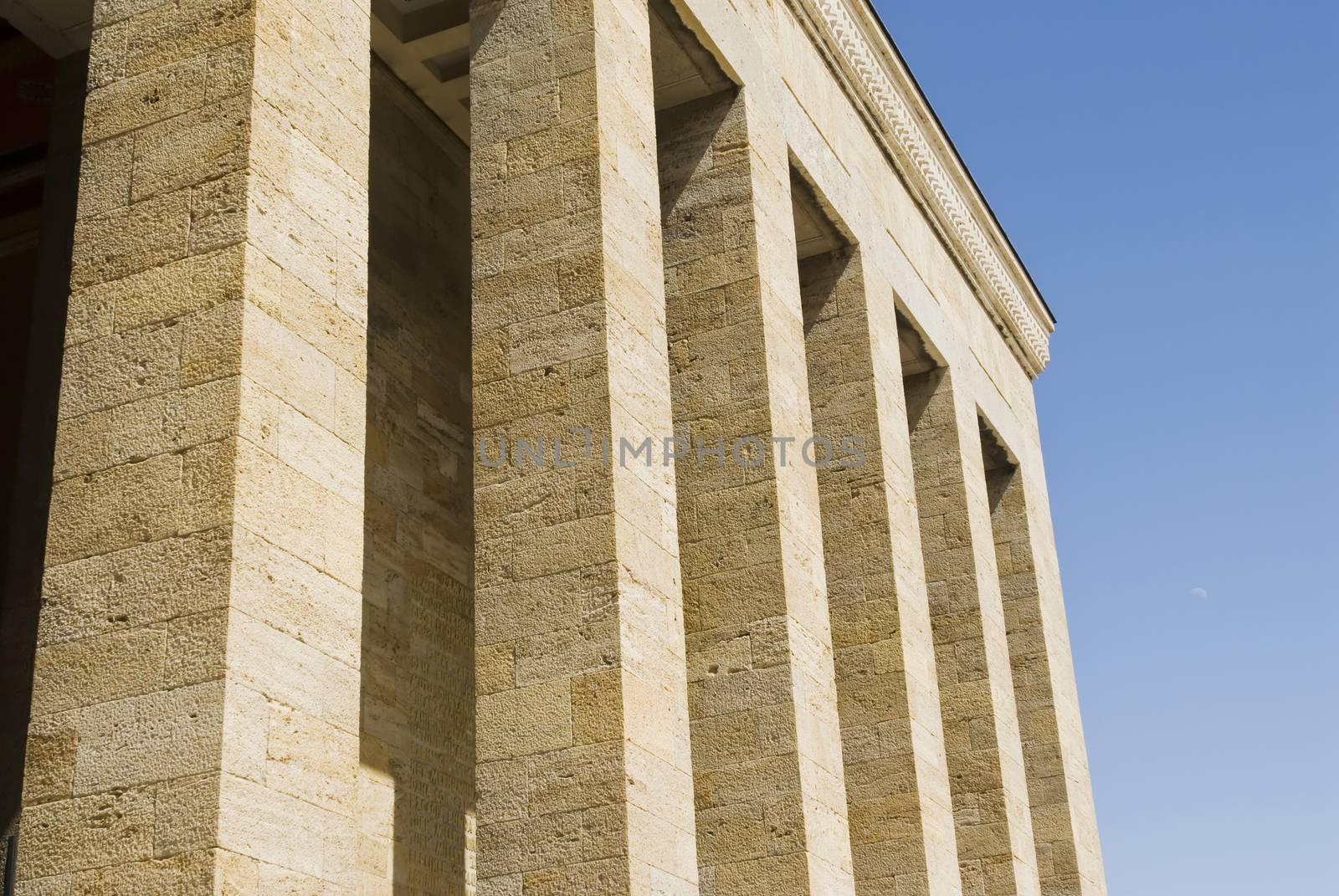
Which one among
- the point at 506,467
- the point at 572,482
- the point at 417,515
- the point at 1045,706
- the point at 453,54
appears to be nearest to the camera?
the point at 572,482

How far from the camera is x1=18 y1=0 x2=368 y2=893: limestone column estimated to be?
645cm

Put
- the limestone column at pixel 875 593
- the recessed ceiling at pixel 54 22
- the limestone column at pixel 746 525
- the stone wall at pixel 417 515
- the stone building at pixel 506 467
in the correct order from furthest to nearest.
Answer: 1. the limestone column at pixel 875 593
2. the recessed ceiling at pixel 54 22
3. the stone wall at pixel 417 515
4. the limestone column at pixel 746 525
5. the stone building at pixel 506 467

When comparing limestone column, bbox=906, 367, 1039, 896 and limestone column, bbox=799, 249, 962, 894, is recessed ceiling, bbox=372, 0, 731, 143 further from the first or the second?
limestone column, bbox=906, 367, 1039, 896

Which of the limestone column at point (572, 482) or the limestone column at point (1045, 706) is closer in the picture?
the limestone column at point (572, 482)

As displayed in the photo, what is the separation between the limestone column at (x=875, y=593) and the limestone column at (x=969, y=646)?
1992mm

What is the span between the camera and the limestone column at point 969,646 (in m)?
16.2

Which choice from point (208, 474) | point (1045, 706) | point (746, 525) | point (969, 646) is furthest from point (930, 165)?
point (208, 474)

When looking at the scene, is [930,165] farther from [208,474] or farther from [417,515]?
[208,474]

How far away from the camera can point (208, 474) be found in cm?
686

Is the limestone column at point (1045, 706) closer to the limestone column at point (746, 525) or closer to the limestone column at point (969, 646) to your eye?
the limestone column at point (969, 646)

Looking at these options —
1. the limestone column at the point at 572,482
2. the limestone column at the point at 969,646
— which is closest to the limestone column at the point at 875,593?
the limestone column at the point at 969,646

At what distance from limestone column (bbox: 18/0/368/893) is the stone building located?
0.02 meters

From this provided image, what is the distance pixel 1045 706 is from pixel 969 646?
313 centimetres

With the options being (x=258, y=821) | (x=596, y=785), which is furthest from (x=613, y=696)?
(x=258, y=821)
